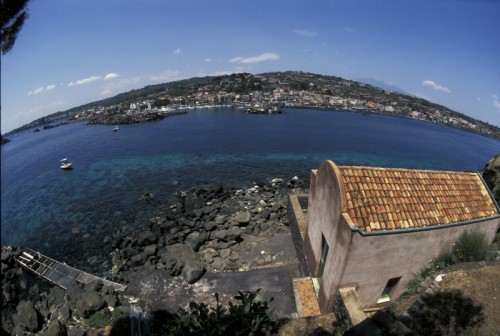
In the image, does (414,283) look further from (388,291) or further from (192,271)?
(192,271)

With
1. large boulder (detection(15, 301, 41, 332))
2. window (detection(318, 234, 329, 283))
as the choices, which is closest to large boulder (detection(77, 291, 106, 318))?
large boulder (detection(15, 301, 41, 332))

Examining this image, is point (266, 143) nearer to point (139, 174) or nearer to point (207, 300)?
point (139, 174)

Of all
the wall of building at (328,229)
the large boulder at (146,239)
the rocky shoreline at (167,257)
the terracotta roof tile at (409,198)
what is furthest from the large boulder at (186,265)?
the terracotta roof tile at (409,198)

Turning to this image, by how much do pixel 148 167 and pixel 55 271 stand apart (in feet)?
75.6

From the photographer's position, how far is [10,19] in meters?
5.92

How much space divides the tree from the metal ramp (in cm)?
1222

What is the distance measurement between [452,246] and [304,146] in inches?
1736

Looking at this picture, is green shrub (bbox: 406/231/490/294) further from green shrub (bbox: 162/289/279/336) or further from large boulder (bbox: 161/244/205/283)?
large boulder (bbox: 161/244/205/283)

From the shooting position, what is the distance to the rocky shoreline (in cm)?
1279

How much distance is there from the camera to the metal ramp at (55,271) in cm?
1580

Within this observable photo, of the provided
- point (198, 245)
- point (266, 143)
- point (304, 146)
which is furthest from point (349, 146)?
point (198, 245)

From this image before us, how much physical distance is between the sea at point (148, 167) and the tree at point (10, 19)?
430cm

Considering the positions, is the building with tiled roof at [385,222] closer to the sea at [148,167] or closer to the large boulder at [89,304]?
the sea at [148,167]

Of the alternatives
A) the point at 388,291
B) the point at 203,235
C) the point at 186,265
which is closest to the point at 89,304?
the point at 186,265
